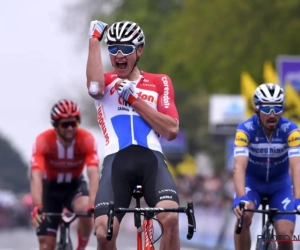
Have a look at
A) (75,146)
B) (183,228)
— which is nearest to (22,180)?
(183,228)

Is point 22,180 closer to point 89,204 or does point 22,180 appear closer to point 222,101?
point 222,101

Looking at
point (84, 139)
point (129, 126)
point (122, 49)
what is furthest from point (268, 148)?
point (122, 49)

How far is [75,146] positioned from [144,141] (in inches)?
147

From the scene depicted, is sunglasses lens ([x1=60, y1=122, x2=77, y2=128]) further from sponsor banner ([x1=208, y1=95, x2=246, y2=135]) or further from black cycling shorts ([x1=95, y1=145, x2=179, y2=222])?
sponsor banner ([x1=208, y1=95, x2=246, y2=135])

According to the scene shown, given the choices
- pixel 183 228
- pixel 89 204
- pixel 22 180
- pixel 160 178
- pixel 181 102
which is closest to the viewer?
pixel 160 178

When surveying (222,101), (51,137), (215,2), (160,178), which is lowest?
(160,178)

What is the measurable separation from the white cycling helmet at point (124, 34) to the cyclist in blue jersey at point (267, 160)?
237cm

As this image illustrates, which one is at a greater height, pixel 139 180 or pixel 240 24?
pixel 240 24

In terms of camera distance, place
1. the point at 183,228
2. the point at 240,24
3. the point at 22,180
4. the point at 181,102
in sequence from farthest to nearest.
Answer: the point at 22,180 → the point at 181,102 → the point at 240,24 → the point at 183,228

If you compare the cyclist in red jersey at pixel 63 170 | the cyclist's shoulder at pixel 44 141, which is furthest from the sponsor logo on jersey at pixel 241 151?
the cyclist's shoulder at pixel 44 141

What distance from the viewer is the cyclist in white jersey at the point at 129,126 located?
966cm

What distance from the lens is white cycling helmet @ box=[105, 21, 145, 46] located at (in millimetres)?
9930

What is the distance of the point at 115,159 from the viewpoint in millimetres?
9891

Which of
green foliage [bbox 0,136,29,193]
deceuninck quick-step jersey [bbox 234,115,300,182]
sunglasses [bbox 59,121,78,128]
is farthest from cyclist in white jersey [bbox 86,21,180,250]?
green foliage [bbox 0,136,29,193]
